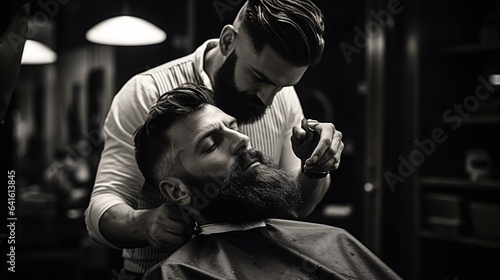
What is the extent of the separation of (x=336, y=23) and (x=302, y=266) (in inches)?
58.7

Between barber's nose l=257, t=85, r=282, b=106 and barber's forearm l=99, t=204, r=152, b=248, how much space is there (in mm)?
456

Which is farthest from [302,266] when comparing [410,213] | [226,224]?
[410,213]

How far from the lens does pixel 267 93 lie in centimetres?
161

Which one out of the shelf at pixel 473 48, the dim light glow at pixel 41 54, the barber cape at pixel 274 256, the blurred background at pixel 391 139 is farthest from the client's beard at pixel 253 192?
the shelf at pixel 473 48

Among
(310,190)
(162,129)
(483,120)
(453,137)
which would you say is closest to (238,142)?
(162,129)

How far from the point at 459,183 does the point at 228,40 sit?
3.08m

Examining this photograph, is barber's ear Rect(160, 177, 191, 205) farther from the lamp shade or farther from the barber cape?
the lamp shade

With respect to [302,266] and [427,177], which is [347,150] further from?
[302,266]

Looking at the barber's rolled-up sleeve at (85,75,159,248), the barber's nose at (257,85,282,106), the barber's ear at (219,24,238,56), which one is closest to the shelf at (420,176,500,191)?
the barber's nose at (257,85,282,106)

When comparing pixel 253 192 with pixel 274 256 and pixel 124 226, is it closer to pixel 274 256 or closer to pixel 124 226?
pixel 274 256

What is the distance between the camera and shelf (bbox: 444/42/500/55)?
4.02 m

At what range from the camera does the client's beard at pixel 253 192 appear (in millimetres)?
1536

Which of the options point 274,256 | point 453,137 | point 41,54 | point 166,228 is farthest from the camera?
point 453,137

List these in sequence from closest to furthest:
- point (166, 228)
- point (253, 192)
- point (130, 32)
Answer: point (166, 228) → point (253, 192) → point (130, 32)
